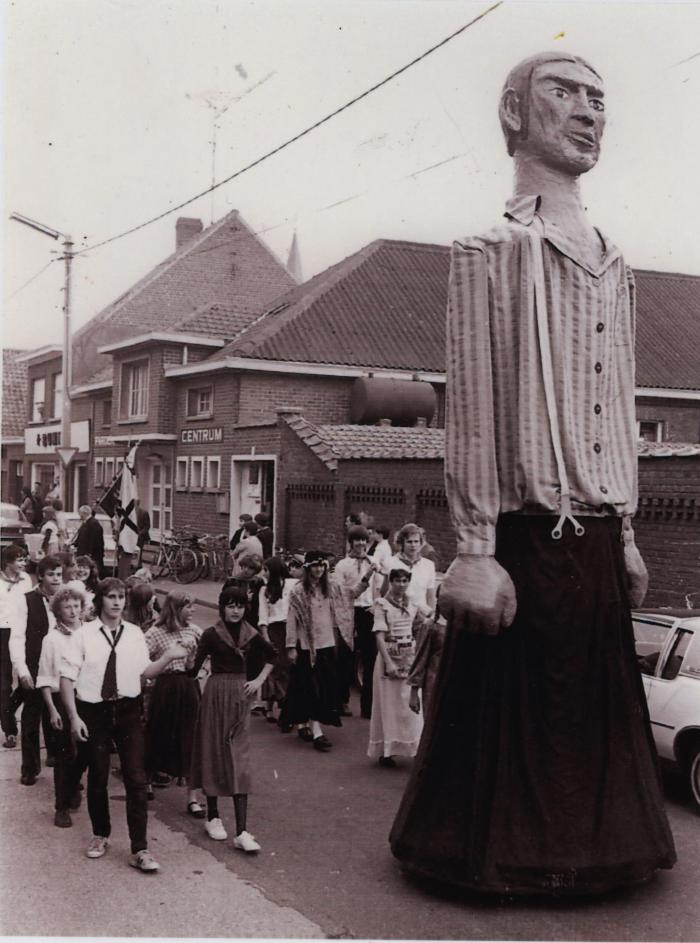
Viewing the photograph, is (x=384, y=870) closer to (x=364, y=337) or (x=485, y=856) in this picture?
(x=485, y=856)

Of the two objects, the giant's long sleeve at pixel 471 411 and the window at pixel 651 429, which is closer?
the giant's long sleeve at pixel 471 411

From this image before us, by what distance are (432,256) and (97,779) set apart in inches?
1062

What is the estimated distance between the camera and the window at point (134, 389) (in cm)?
3117

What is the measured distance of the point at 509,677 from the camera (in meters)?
4.94

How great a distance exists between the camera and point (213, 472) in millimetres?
26688

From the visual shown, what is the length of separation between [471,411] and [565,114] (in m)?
1.43

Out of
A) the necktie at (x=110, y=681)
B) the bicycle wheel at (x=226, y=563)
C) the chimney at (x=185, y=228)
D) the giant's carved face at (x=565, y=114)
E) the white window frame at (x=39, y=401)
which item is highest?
the chimney at (x=185, y=228)

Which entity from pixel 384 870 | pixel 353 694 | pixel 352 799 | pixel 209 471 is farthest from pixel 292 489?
pixel 384 870

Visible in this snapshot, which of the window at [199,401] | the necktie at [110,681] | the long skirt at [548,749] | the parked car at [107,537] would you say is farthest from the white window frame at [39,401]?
the long skirt at [548,749]

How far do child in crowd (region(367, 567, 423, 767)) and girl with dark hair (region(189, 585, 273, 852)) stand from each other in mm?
1904

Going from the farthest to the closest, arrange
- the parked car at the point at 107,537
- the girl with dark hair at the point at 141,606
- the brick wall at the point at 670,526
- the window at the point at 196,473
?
the window at the point at 196,473
the parked car at the point at 107,537
the brick wall at the point at 670,526
the girl with dark hair at the point at 141,606

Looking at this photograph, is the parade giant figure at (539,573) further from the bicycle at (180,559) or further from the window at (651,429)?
the window at (651,429)

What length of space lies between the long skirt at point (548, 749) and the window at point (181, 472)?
77.5ft

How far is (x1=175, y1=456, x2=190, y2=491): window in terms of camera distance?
28275 millimetres
